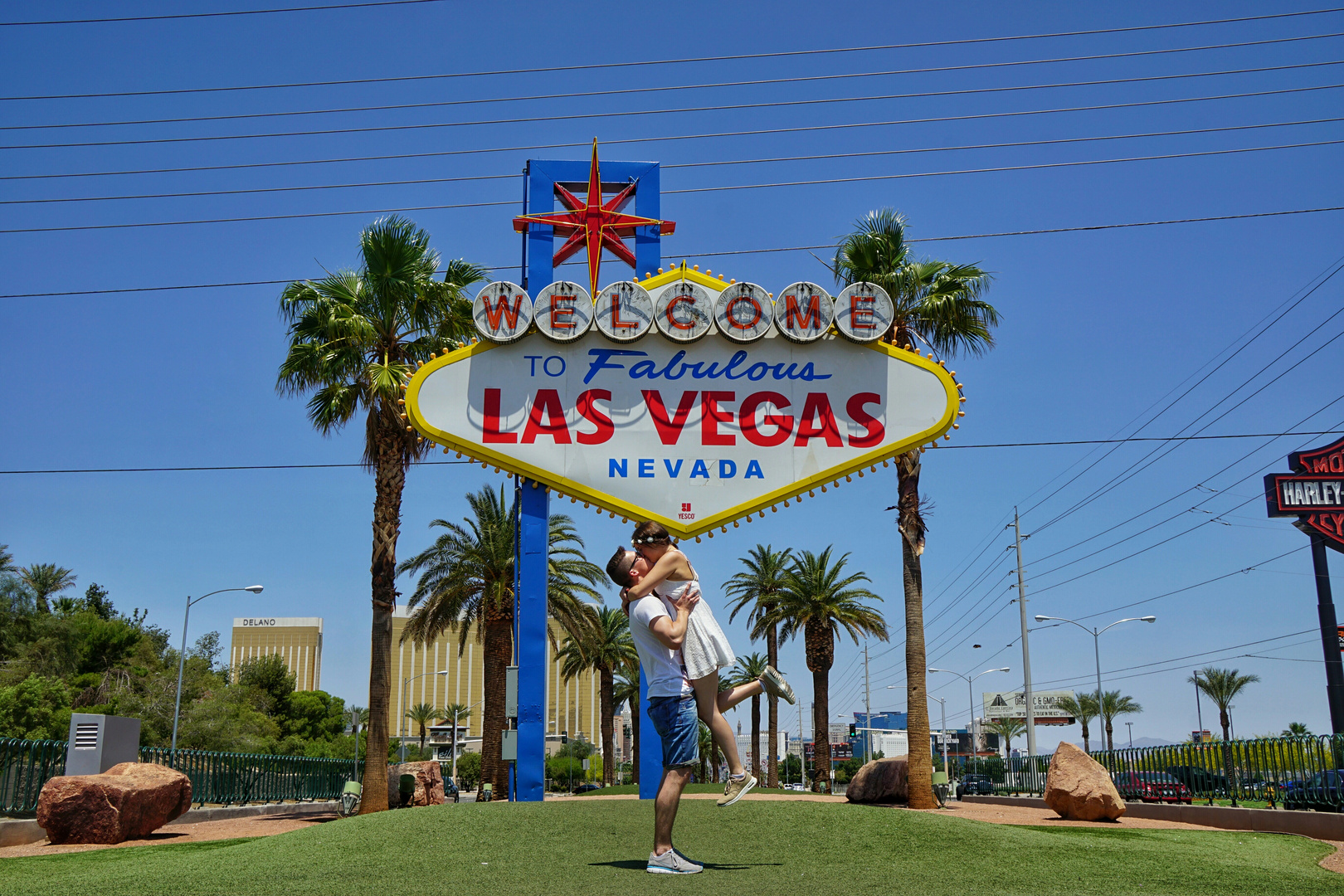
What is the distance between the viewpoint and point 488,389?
1529 cm

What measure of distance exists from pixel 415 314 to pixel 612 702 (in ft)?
113

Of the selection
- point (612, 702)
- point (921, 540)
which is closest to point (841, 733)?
point (612, 702)

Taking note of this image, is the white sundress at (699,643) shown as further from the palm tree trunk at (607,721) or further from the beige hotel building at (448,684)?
the beige hotel building at (448,684)

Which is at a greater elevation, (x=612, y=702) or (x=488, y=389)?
(x=488, y=389)

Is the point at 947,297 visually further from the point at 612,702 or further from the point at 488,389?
the point at 612,702

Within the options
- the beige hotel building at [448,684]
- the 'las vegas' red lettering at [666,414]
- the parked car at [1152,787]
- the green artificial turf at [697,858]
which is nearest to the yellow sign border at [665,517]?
the 'las vegas' red lettering at [666,414]

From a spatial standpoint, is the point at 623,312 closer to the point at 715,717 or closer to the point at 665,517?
the point at 665,517

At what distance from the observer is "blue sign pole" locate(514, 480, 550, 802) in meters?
15.4

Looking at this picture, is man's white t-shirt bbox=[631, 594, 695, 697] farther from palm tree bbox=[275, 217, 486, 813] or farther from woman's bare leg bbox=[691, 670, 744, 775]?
palm tree bbox=[275, 217, 486, 813]

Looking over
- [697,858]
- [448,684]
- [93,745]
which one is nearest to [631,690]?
[93,745]

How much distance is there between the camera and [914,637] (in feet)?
78.6

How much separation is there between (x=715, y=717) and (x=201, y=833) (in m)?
16.6

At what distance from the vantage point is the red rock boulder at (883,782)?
25.1 metres

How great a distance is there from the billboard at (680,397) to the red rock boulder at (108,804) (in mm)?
7786
